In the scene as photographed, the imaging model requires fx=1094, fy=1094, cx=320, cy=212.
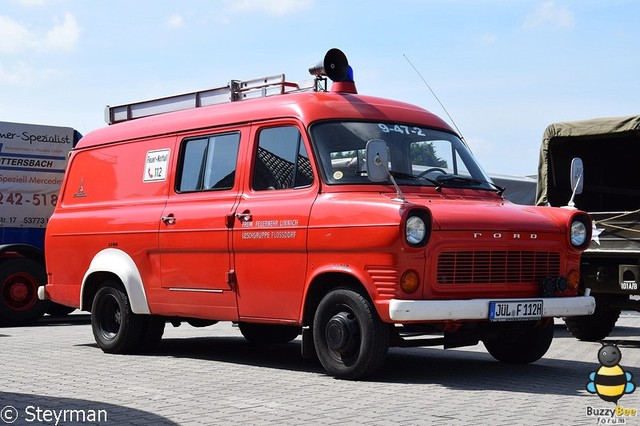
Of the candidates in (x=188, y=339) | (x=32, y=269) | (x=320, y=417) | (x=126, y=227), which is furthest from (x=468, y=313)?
(x=32, y=269)

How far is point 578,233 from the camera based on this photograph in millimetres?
9305

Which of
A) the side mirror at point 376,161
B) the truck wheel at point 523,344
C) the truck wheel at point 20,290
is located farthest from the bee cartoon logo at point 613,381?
the truck wheel at point 20,290

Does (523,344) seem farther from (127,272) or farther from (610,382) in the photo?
(127,272)

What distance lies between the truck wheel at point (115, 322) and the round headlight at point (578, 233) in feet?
14.3

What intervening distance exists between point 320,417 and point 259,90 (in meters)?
4.47

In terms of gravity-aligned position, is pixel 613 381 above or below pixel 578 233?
below

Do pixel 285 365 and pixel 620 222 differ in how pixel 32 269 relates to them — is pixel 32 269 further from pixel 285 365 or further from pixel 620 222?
pixel 620 222

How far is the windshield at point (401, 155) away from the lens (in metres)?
9.05

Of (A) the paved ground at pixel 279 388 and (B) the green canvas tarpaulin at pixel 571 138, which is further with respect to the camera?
(B) the green canvas tarpaulin at pixel 571 138

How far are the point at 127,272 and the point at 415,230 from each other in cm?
371

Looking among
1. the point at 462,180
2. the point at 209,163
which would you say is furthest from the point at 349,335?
the point at 209,163

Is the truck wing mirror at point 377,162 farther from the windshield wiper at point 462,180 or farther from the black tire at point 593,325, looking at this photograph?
the black tire at point 593,325

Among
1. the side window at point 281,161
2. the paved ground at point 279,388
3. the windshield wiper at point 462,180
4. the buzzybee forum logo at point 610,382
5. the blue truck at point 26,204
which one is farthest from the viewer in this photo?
the blue truck at point 26,204

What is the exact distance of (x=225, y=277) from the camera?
31.9 feet
